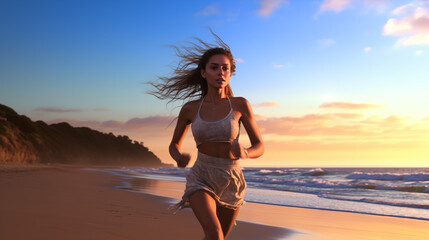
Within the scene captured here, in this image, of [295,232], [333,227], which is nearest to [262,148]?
[295,232]

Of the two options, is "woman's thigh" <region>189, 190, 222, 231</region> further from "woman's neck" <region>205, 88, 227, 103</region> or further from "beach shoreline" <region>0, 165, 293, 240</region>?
"beach shoreline" <region>0, 165, 293, 240</region>

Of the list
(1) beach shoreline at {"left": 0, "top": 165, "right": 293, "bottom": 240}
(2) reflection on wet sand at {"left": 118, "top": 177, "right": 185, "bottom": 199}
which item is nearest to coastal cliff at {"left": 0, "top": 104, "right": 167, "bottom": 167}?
(2) reflection on wet sand at {"left": 118, "top": 177, "right": 185, "bottom": 199}

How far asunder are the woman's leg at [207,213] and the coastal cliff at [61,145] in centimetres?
4837

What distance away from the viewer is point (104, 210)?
28.2ft

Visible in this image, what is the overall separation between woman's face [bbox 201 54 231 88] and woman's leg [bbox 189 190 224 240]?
3.25 feet

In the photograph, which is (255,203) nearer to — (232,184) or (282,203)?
(282,203)

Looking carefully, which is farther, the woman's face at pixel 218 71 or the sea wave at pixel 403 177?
the sea wave at pixel 403 177

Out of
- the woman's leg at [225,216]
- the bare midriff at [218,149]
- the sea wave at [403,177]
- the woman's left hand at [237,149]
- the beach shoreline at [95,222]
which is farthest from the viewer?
the sea wave at [403,177]

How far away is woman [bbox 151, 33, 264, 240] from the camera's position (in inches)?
125

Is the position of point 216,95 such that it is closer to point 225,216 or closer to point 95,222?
point 225,216

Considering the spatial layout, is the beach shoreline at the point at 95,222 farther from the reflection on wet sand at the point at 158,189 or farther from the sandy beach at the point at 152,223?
the reflection on wet sand at the point at 158,189

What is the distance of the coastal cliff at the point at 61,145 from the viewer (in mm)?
53562

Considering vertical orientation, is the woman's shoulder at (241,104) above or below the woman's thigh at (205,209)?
above

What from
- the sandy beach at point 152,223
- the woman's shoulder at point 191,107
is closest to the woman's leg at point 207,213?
the woman's shoulder at point 191,107
